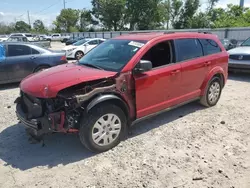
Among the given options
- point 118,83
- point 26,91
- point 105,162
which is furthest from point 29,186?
point 118,83

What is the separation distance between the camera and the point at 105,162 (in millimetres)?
3152

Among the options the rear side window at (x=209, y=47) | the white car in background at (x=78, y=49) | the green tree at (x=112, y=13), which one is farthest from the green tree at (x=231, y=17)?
the rear side window at (x=209, y=47)

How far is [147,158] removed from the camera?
10.6 ft

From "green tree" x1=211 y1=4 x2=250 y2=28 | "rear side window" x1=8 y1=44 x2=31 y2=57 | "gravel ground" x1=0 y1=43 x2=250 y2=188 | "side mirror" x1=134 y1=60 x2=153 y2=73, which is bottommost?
"gravel ground" x1=0 y1=43 x2=250 y2=188

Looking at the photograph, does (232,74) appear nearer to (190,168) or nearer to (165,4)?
(190,168)

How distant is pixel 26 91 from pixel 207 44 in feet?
12.5

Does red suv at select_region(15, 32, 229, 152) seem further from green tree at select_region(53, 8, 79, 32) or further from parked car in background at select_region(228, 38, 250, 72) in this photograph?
green tree at select_region(53, 8, 79, 32)

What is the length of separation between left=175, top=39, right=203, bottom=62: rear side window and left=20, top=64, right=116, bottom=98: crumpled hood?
155cm

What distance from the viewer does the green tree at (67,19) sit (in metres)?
65.5

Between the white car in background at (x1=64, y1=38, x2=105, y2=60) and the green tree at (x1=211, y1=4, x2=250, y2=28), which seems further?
the green tree at (x1=211, y1=4, x2=250, y2=28)

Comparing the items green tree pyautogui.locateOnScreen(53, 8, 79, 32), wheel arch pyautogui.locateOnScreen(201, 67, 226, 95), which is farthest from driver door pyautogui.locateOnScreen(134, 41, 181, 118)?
green tree pyautogui.locateOnScreen(53, 8, 79, 32)

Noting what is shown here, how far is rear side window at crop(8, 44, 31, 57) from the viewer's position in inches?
281

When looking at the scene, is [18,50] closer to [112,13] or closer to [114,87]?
[114,87]

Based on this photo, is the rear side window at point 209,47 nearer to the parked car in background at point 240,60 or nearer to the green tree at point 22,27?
the parked car in background at point 240,60
